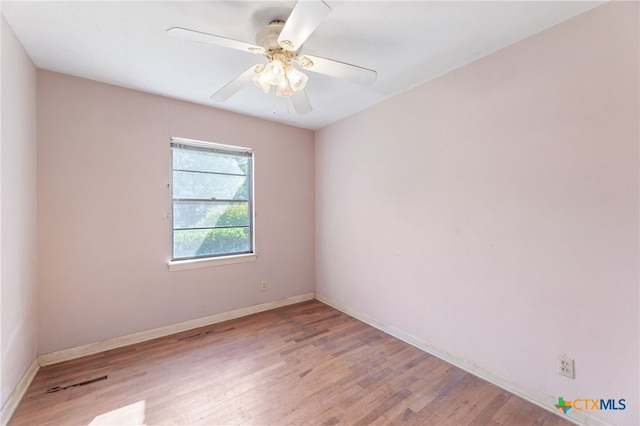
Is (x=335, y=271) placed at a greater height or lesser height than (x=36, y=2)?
lesser

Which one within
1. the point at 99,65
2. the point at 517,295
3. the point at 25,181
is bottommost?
the point at 517,295

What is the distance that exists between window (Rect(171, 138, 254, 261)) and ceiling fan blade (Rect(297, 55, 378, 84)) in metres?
1.88

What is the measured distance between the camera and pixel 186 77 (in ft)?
7.52

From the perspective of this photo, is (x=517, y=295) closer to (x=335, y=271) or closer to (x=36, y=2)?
(x=335, y=271)

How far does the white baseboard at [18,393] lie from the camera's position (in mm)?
1586

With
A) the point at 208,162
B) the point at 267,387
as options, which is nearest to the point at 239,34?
the point at 208,162

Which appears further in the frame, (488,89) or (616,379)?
(488,89)

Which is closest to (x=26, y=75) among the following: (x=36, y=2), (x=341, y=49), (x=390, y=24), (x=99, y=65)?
(x=99, y=65)

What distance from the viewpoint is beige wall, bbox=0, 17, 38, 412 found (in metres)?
1.61

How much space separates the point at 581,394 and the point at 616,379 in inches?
8.5

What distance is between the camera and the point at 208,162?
305cm

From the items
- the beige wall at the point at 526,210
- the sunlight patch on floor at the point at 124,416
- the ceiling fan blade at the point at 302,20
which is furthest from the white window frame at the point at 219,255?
the ceiling fan blade at the point at 302,20

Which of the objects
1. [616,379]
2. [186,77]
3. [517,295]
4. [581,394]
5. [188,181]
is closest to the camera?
[616,379]

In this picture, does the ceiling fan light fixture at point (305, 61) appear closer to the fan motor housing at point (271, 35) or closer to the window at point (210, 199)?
the fan motor housing at point (271, 35)
